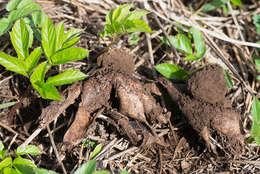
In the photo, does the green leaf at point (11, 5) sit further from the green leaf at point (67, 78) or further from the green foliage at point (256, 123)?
the green foliage at point (256, 123)

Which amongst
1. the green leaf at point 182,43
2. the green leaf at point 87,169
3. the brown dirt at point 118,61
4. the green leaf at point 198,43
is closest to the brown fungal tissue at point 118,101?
the brown dirt at point 118,61

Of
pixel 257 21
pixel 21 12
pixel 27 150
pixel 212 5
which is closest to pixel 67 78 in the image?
pixel 27 150

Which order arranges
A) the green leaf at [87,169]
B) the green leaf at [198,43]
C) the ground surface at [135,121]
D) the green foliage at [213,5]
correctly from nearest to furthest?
the green leaf at [87,169] → the ground surface at [135,121] → the green leaf at [198,43] → the green foliage at [213,5]

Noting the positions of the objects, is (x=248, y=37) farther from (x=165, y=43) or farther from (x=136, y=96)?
(x=136, y=96)

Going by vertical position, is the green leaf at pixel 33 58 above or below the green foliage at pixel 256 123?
above

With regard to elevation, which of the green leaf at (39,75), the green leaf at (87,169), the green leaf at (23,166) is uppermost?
the green leaf at (39,75)

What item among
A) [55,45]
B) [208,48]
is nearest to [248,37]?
[208,48]
